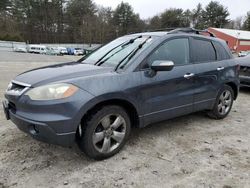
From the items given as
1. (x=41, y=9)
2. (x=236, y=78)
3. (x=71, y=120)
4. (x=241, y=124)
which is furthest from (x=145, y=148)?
(x=41, y=9)

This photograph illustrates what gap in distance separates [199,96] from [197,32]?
122 cm

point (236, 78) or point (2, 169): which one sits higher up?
point (236, 78)

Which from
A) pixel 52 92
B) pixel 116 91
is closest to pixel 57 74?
pixel 52 92

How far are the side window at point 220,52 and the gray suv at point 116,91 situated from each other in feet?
0.51

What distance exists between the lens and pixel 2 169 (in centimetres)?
306

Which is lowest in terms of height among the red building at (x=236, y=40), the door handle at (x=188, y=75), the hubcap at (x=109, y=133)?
the hubcap at (x=109, y=133)

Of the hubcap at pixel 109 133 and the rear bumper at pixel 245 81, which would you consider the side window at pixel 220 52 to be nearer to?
the hubcap at pixel 109 133

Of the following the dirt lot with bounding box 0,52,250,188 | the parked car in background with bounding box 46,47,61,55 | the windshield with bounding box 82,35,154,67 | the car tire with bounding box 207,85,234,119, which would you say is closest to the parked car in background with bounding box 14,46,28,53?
the parked car in background with bounding box 46,47,61,55

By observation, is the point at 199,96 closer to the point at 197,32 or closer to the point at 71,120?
the point at 197,32

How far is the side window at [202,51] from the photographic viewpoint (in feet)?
14.4

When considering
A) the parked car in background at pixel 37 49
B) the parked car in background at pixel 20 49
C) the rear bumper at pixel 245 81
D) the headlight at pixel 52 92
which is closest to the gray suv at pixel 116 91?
the headlight at pixel 52 92

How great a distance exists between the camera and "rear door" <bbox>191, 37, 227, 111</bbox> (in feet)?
14.2

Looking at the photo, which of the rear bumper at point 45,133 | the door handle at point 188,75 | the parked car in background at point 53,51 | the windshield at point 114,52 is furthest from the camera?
the parked car in background at point 53,51

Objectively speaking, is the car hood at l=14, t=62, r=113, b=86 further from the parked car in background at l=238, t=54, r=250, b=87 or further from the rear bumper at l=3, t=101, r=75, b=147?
the parked car in background at l=238, t=54, r=250, b=87
